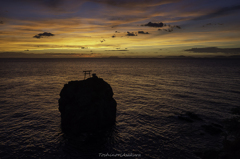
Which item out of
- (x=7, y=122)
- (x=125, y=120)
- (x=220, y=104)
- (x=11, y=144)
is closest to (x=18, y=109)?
(x=7, y=122)

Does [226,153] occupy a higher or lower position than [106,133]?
higher

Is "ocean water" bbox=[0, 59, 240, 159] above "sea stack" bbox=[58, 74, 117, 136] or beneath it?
beneath

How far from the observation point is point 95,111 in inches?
1114

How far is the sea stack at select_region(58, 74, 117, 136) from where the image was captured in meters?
27.4

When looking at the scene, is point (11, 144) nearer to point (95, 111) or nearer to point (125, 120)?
point (95, 111)

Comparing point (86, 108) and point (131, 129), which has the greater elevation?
point (86, 108)

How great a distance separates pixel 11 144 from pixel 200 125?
34439 millimetres

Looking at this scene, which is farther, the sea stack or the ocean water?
the sea stack

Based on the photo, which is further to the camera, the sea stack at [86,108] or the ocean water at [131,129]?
the sea stack at [86,108]

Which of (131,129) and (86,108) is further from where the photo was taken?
(131,129)

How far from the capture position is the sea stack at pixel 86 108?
1079 inches

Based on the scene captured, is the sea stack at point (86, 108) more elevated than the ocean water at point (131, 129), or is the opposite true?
the sea stack at point (86, 108)

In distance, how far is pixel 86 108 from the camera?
28.3 meters

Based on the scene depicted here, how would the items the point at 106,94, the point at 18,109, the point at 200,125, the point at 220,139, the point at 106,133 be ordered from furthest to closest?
the point at 18,109 < the point at 106,94 < the point at 200,125 < the point at 106,133 < the point at 220,139
